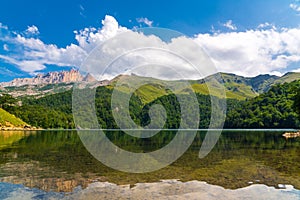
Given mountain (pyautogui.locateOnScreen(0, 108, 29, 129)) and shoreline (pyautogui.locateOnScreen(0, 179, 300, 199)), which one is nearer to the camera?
shoreline (pyautogui.locateOnScreen(0, 179, 300, 199))

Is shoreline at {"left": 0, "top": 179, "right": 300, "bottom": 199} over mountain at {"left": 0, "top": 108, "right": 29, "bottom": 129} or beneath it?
beneath

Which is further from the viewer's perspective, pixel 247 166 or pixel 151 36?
pixel 247 166

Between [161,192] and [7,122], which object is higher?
[7,122]

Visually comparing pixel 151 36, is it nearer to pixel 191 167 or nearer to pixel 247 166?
pixel 191 167

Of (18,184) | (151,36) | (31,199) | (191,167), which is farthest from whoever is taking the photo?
(191,167)

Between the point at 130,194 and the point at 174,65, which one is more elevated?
the point at 174,65

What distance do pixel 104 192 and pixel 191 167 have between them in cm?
1432

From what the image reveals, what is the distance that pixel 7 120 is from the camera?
190 m

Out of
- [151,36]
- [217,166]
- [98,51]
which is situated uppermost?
[151,36]

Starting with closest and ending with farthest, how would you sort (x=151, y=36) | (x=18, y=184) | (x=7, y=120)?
(x=18, y=184) → (x=151, y=36) → (x=7, y=120)

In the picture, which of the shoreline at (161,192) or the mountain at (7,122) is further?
the mountain at (7,122)

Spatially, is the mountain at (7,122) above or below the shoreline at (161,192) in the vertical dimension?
above

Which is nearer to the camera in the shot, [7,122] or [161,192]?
[161,192]

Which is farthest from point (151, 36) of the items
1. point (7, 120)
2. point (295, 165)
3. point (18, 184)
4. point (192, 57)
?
point (7, 120)
